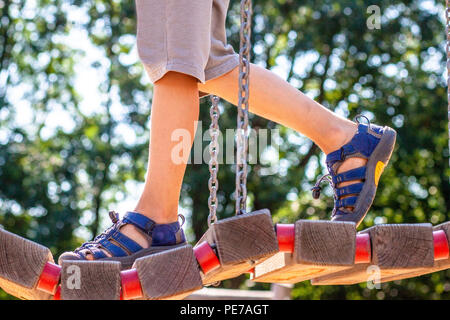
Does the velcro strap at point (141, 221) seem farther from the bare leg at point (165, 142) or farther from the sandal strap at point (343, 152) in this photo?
the sandal strap at point (343, 152)

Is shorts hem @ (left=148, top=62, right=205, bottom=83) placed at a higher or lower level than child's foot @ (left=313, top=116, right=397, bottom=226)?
higher

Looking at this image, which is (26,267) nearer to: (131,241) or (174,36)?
(131,241)

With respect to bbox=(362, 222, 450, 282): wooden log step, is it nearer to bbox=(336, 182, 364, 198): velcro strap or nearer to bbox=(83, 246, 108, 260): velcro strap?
bbox=(336, 182, 364, 198): velcro strap

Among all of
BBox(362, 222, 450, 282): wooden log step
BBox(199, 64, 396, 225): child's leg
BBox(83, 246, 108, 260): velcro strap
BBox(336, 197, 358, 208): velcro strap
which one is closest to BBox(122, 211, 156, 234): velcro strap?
BBox(83, 246, 108, 260): velcro strap

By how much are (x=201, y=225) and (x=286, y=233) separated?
8.83 meters

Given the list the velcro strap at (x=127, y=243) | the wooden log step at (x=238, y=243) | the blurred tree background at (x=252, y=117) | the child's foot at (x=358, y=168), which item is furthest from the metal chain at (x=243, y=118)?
the blurred tree background at (x=252, y=117)

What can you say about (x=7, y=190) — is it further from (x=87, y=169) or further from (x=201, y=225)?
(x=201, y=225)

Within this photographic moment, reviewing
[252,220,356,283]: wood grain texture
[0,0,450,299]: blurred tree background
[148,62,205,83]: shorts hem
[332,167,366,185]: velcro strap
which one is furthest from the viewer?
[0,0,450,299]: blurred tree background

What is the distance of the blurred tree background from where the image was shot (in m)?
9.96

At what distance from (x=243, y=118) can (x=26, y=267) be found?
630 millimetres

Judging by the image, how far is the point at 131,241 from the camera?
1.90m

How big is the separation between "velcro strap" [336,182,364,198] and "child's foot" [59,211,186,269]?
0.53 m

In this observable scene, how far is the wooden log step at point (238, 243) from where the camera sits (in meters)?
1.69
